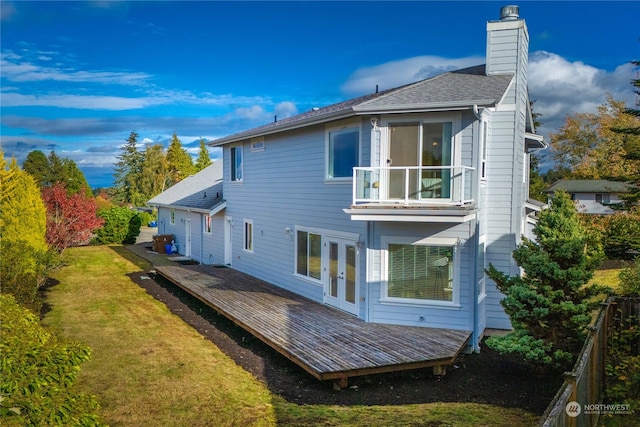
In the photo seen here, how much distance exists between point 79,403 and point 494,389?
7.02 m

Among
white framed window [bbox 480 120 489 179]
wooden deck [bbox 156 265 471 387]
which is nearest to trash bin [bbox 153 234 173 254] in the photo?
wooden deck [bbox 156 265 471 387]

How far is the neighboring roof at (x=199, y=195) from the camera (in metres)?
19.7

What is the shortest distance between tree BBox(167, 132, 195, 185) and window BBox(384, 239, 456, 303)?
51.0 m

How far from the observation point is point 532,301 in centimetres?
811

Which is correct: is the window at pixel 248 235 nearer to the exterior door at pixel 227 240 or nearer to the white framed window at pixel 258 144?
the exterior door at pixel 227 240

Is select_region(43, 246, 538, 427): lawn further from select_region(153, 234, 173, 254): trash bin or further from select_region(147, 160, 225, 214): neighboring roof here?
select_region(153, 234, 173, 254): trash bin

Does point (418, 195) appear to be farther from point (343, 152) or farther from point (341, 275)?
point (341, 275)

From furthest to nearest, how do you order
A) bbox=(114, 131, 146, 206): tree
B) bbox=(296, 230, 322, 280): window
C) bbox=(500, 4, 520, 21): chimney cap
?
bbox=(114, 131, 146, 206): tree < bbox=(296, 230, 322, 280): window < bbox=(500, 4, 520, 21): chimney cap

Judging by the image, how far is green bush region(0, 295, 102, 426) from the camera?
3.10 m

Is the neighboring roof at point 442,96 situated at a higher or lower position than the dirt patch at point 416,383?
higher

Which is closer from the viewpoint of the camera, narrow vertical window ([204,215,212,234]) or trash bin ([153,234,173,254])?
narrow vertical window ([204,215,212,234])

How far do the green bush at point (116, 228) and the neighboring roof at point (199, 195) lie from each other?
115 inches

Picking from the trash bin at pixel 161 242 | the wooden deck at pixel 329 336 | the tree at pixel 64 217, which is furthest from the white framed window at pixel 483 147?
the trash bin at pixel 161 242

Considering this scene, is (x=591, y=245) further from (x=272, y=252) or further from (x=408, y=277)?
(x=272, y=252)
